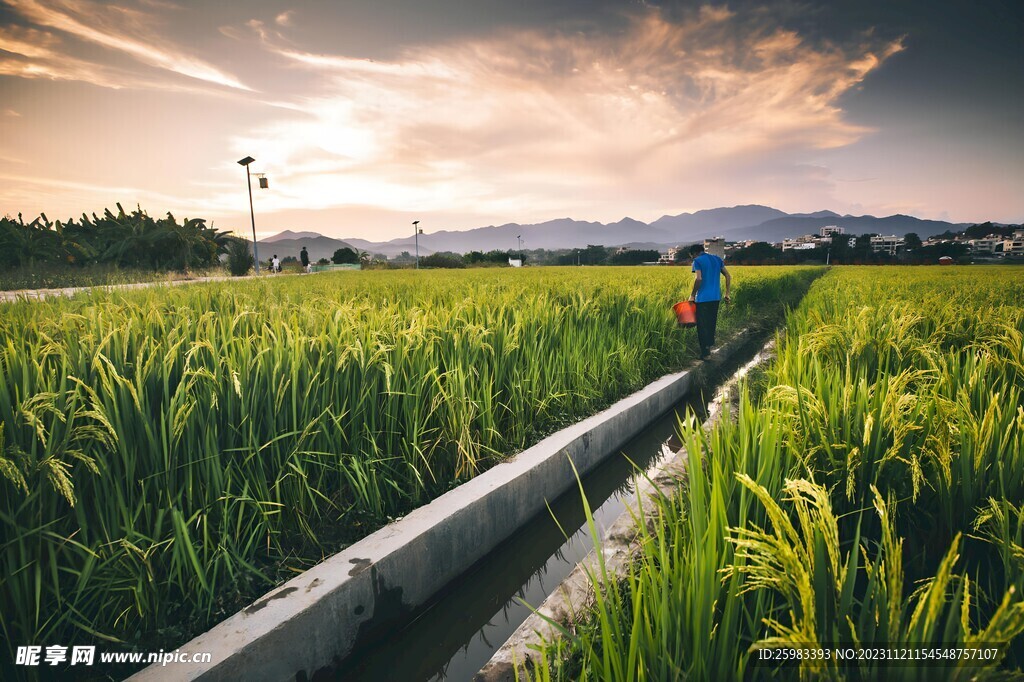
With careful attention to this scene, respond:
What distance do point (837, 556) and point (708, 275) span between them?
6.41 m

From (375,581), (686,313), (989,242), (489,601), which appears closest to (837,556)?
(375,581)

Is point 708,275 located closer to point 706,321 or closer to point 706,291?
point 706,291

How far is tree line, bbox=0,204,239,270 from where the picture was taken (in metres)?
21.2

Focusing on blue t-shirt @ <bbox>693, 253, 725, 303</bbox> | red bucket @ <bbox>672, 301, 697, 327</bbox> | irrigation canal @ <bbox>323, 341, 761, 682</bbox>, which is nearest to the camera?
irrigation canal @ <bbox>323, 341, 761, 682</bbox>

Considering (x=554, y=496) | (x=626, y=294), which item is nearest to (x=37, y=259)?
(x=626, y=294)

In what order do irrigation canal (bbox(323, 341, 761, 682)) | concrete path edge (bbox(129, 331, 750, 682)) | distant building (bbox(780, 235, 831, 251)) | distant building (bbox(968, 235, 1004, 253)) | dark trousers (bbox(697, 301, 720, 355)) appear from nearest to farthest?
concrete path edge (bbox(129, 331, 750, 682)) < irrigation canal (bbox(323, 341, 761, 682)) < dark trousers (bbox(697, 301, 720, 355)) < distant building (bbox(780, 235, 831, 251)) < distant building (bbox(968, 235, 1004, 253))

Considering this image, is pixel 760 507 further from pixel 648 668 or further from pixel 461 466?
pixel 461 466

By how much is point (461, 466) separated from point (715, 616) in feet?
6.45

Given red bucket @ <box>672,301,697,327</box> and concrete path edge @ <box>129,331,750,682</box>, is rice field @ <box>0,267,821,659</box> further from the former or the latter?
red bucket @ <box>672,301,697,327</box>

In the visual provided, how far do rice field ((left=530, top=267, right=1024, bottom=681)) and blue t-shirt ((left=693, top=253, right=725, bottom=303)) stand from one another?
434 centimetres

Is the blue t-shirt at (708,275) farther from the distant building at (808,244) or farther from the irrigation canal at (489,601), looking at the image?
the distant building at (808,244)

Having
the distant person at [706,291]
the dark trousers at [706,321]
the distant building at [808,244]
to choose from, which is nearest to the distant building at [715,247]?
the distant person at [706,291]

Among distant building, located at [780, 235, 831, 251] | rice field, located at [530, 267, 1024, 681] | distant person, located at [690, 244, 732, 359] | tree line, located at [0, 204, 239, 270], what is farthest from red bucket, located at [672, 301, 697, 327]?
distant building, located at [780, 235, 831, 251]

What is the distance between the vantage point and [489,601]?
8.71 feet
